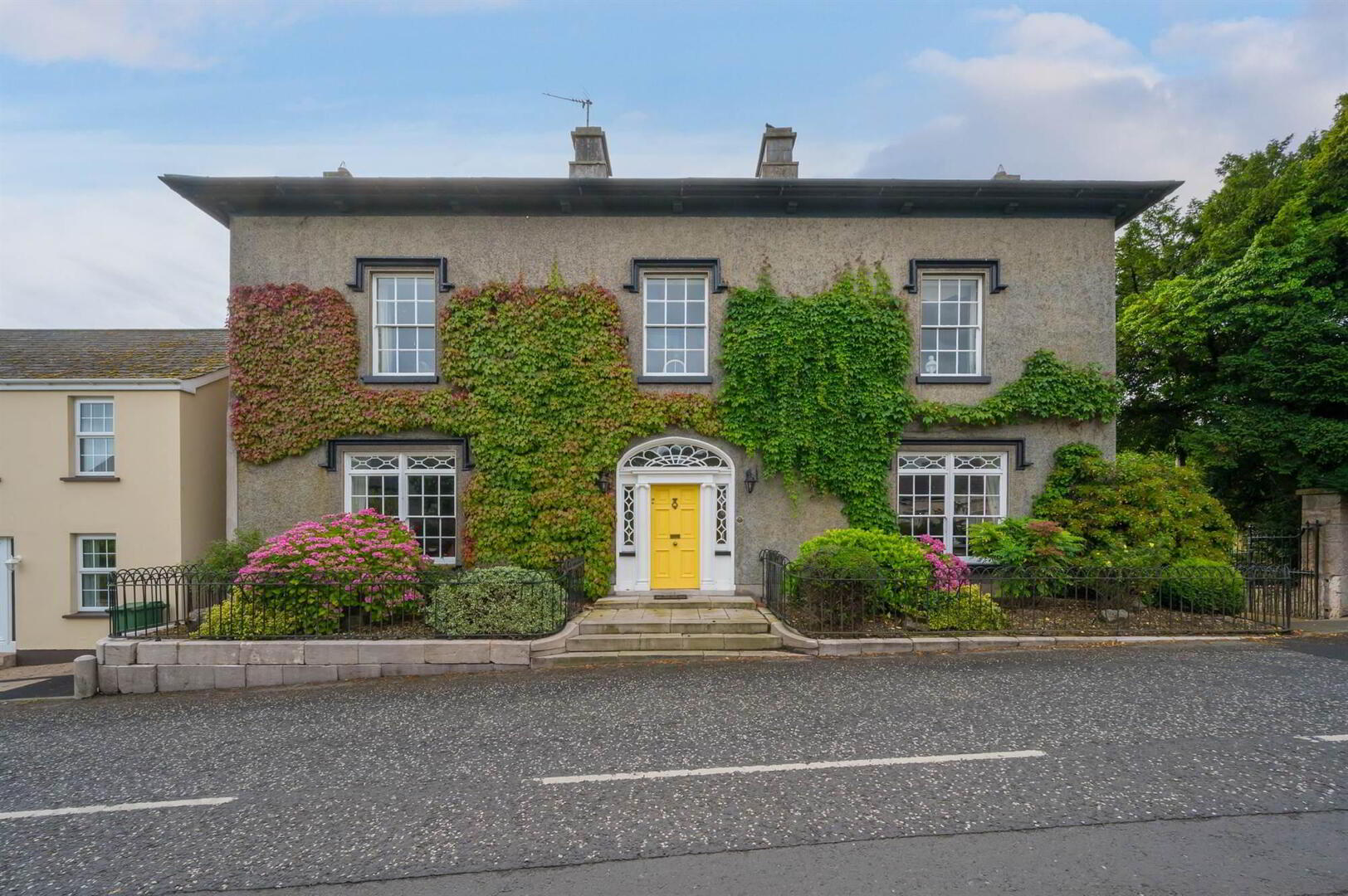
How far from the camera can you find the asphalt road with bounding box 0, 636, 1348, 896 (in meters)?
3.83

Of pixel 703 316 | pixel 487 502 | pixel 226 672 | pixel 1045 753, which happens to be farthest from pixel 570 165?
pixel 1045 753

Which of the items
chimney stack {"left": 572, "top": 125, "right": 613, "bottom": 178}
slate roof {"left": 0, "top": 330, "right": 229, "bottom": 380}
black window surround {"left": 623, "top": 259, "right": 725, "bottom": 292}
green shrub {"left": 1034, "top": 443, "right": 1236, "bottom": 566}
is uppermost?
chimney stack {"left": 572, "top": 125, "right": 613, "bottom": 178}

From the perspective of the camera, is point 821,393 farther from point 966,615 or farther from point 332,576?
point 332,576

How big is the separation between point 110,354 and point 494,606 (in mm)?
11234

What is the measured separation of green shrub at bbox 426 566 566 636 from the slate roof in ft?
25.1

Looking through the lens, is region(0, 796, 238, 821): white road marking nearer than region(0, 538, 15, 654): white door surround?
Yes

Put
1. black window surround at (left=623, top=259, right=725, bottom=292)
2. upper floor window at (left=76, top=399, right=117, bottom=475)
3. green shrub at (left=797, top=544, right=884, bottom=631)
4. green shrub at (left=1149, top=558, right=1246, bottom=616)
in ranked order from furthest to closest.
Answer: upper floor window at (left=76, top=399, right=117, bottom=475) < black window surround at (left=623, top=259, right=725, bottom=292) < green shrub at (left=1149, top=558, right=1246, bottom=616) < green shrub at (left=797, top=544, right=884, bottom=631)

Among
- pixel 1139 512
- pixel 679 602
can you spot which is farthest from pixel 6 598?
pixel 1139 512

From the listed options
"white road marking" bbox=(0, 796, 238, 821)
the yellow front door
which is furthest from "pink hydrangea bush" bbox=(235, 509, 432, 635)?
the yellow front door

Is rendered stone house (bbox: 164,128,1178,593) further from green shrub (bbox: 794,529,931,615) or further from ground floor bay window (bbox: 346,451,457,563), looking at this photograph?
green shrub (bbox: 794,529,931,615)

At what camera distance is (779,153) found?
12.3 metres

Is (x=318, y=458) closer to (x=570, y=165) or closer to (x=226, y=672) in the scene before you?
(x=226, y=672)

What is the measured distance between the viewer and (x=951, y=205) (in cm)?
1185

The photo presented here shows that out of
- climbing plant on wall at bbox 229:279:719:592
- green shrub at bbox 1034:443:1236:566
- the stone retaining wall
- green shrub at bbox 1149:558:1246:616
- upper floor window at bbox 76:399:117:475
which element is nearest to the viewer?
the stone retaining wall
